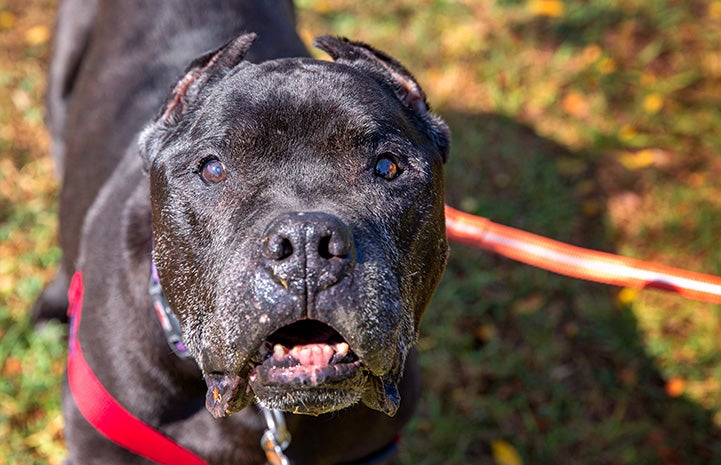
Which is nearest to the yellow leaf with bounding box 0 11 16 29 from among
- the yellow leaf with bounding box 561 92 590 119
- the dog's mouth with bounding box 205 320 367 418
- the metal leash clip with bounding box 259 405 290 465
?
the yellow leaf with bounding box 561 92 590 119

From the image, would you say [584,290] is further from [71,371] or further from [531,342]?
[71,371]

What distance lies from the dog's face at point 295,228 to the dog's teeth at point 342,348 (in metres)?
0.02

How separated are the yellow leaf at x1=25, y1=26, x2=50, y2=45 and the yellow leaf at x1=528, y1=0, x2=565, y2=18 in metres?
3.59

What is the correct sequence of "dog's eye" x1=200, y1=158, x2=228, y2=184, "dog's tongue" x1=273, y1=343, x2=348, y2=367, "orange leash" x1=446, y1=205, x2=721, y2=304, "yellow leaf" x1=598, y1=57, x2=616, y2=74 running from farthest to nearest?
"yellow leaf" x1=598, y1=57, x2=616, y2=74 → "orange leash" x1=446, y1=205, x2=721, y2=304 → "dog's eye" x1=200, y1=158, x2=228, y2=184 → "dog's tongue" x1=273, y1=343, x2=348, y2=367

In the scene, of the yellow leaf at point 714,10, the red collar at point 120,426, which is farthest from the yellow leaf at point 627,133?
the red collar at point 120,426

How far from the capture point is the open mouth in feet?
7.15

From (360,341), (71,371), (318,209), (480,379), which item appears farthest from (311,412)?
(480,379)

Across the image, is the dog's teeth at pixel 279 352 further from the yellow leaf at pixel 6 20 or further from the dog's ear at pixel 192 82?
the yellow leaf at pixel 6 20

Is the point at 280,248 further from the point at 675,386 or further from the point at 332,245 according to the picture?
the point at 675,386

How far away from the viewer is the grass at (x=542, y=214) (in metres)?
4.21

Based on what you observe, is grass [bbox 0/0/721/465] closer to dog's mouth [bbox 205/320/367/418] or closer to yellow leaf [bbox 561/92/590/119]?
yellow leaf [bbox 561/92/590/119]

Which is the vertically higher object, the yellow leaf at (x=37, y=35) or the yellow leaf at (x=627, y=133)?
the yellow leaf at (x=37, y=35)

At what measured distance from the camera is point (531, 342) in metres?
4.57

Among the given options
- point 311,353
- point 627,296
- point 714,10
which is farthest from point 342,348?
point 714,10
